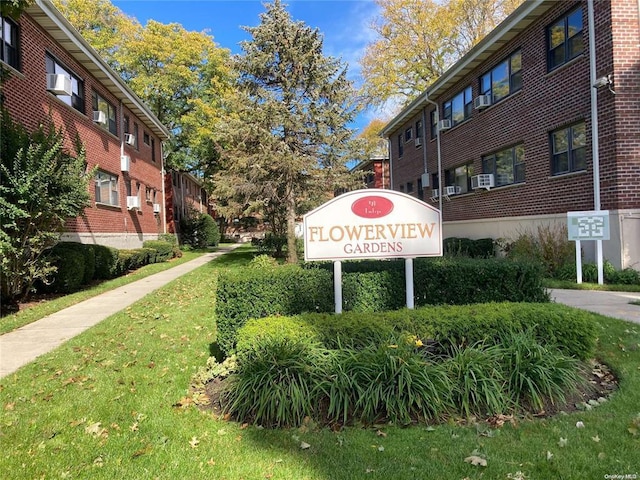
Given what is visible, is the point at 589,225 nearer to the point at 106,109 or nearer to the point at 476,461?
the point at 476,461

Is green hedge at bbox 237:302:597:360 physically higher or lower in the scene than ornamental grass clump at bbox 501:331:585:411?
higher

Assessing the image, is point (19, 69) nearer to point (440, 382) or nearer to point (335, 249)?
point (335, 249)

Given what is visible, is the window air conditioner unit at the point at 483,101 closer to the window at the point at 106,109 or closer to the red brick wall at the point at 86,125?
the red brick wall at the point at 86,125

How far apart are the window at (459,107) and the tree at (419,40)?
40.0 ft

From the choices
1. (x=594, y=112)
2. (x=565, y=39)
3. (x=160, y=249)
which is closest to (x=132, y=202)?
(x=160, y=249)

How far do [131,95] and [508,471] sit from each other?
62.5 ft

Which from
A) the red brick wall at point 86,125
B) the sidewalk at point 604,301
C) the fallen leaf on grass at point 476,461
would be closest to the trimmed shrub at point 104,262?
the red brick wall at point 86,125

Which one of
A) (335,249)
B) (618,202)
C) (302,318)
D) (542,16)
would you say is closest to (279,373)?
(302,318)

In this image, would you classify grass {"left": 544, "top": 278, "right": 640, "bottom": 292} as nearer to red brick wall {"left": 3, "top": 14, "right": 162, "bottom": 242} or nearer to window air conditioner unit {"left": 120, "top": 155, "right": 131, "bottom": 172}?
red brick wall {"left": 3, "top": 14, "right": 162, "bottom": 242}

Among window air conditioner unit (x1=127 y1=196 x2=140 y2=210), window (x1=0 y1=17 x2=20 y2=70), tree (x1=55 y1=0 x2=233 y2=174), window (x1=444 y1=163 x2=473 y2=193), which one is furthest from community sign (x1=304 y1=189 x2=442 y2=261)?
tree (x1=55 y1=0 x2=233 y2=174)

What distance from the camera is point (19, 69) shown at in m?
10.6

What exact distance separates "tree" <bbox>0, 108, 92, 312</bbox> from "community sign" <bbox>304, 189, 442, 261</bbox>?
5568mm

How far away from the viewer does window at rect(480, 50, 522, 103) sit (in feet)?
44.4

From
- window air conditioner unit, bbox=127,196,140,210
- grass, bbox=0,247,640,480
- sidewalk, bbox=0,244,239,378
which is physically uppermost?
window air conditioner unit, bbox=127,196,140,210
